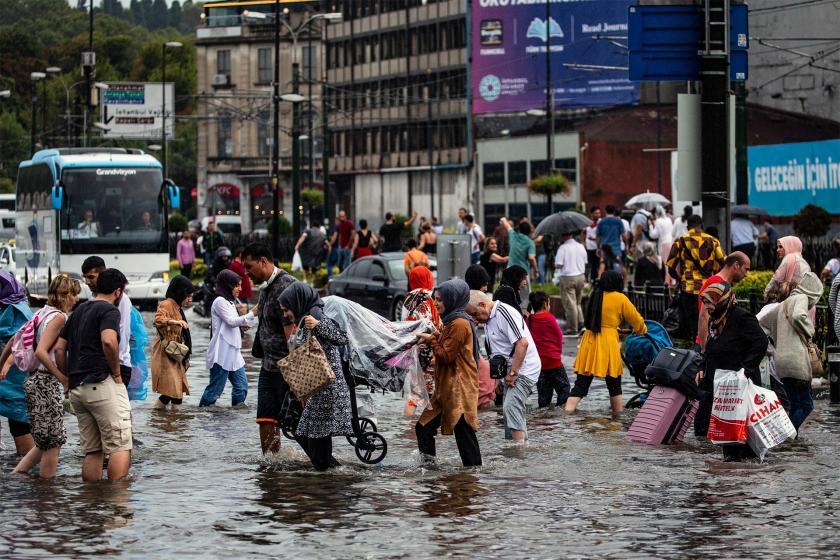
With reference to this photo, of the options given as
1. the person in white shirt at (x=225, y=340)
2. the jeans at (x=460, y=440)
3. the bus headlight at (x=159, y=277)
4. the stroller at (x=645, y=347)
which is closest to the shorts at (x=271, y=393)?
the jeans at (x=460, y=440)

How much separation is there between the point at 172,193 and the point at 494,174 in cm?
5329

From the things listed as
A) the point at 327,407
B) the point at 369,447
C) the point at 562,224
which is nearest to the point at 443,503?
the point at 327,407

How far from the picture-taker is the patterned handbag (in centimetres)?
1224

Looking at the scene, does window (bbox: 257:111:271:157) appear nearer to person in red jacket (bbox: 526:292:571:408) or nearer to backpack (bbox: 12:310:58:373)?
person in red jacket (bbox: 526:292:571:408)

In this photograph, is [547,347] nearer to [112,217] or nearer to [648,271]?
[648,271]

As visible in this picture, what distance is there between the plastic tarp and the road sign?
259 feet

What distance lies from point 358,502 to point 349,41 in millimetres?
94523

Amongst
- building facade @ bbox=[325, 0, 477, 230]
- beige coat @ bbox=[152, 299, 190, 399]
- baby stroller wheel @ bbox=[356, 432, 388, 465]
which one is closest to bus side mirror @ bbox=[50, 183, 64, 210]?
beige coat @ bbox=[152, 299, 190, 399]

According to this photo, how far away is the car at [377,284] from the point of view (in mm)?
29188

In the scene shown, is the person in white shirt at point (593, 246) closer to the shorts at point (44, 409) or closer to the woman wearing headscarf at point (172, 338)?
the woman wearing headscarf at point (172, 338)

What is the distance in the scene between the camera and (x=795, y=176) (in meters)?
46.2

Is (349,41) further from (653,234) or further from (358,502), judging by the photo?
(358,502)

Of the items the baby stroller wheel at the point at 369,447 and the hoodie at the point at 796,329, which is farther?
the hoodie at the point at 796,329

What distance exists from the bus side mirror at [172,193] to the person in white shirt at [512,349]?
19867mm
